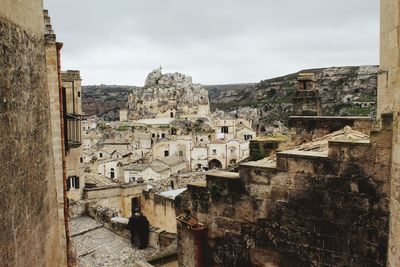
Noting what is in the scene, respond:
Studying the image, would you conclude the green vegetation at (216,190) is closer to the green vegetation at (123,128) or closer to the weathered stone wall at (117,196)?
the weathered stone wall at (117,196)

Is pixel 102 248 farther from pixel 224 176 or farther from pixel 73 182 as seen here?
pixel 224 176

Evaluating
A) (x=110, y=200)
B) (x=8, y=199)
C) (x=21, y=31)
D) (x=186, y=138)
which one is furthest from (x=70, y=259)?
(x=186, y=138)

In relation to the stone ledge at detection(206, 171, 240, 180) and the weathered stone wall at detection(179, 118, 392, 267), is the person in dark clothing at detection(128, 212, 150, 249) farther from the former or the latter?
the stone ledge at detection(206, 171, 240, 180)

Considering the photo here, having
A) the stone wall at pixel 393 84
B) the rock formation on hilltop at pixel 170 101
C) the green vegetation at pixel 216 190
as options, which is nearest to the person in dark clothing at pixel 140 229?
the green vegetation at pixel 216 190

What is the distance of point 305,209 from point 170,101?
12159 cm

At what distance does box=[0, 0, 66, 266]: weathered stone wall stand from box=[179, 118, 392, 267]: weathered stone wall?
2.37 metres

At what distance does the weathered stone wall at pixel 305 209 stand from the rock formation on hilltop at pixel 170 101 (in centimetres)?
11430

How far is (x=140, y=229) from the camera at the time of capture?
1560 cm

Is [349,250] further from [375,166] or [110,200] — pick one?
[110,200]

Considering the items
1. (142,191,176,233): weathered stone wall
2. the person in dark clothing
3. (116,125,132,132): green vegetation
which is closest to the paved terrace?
the person in dark clothing

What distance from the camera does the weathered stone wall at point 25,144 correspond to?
173 inches

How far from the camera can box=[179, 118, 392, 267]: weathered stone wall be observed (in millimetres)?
4887

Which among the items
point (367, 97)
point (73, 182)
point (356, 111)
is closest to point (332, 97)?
point (367, 97)

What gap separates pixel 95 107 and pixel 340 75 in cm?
10734
